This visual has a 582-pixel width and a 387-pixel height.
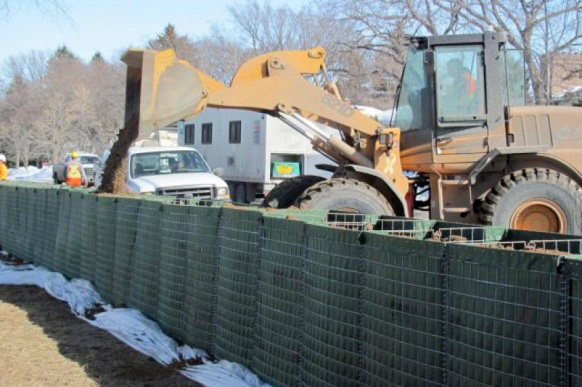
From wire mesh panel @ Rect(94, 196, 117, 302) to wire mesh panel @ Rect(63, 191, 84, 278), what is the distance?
0.77 meters

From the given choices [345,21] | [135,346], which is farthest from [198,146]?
[135,346]

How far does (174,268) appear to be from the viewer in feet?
→ 24.3

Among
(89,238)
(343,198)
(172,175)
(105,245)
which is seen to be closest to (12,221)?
(172,175)

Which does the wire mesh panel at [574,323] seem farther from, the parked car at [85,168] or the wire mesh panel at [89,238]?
the parked car at [85,168]

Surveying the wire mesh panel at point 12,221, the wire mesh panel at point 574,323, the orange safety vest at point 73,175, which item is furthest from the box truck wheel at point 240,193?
the wire mesh panel at point 574,323

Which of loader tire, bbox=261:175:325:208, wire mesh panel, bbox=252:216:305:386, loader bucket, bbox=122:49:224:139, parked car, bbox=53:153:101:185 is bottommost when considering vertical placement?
wire mesh panel, bbox=252:216:305:386

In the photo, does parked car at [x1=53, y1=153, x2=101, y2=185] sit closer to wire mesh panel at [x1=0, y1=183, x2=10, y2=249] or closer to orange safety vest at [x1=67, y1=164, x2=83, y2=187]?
orange safety vest at [x1=67, y1=164, x2=83, y2=187]

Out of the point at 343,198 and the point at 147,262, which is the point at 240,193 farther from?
the point at 147,262

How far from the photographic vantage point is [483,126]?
34.1 ft

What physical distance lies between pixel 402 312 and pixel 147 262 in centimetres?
438

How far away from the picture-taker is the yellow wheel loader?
385 inches

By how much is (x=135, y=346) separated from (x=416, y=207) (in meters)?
5.51

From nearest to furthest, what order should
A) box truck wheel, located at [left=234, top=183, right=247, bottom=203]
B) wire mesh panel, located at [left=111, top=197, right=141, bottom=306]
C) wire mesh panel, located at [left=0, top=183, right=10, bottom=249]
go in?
wire mesh panel, located at [left=111, top=197, right=141, bottom=306] < wire mesh panel, located at [left=0, top=183, right=10, bottom=249] < box truck wheel, located at [left=234, top=183, right=247, bottom=203]

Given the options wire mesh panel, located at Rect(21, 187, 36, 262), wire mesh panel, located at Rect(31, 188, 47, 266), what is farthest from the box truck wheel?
wire mesh panel, located at Rect(31, 188, 47, 266)
